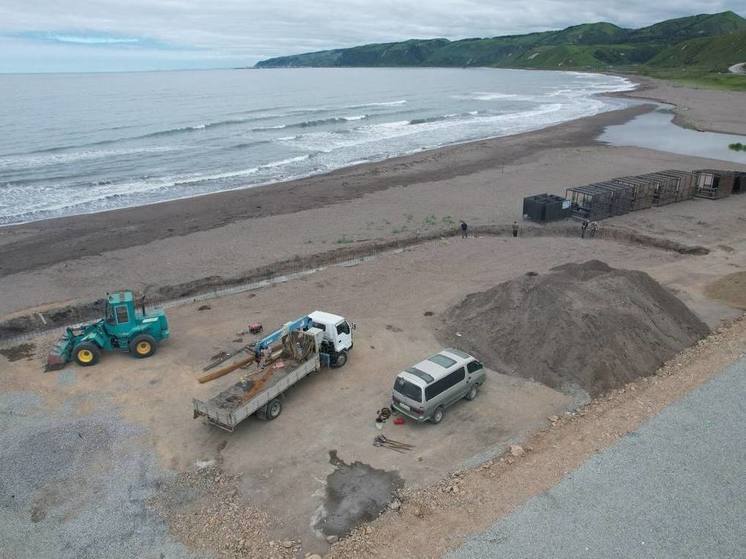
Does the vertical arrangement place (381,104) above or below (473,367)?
above

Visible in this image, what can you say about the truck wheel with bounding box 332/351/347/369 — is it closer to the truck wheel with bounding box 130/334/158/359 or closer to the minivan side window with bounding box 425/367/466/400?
the minivan side window with bounding box 425/367/466/400

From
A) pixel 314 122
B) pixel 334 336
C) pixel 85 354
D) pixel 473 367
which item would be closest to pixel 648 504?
pixel 473 367

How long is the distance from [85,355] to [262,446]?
27.1 feet

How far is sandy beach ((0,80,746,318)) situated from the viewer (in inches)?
1152

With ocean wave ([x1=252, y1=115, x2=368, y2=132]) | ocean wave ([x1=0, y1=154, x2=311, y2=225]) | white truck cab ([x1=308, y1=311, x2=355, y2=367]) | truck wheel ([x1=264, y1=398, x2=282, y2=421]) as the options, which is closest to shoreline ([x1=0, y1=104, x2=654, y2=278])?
ocean wave ([x1=0, y1=154, x2=311, y2=225])

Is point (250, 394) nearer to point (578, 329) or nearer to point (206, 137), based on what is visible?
point (578, 329)

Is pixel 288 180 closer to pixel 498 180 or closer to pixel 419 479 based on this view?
pixel 498 180

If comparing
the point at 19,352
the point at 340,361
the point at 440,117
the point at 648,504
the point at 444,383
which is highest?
the point at 440,117

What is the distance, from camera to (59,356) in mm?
19078

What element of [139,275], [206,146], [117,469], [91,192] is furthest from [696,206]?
[206,146]

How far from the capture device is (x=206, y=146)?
227 ft

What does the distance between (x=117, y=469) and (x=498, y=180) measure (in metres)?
39.4

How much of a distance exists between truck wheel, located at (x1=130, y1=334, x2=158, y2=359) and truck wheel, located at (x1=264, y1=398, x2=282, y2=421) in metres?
6.37

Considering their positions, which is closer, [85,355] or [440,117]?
[85,355]
